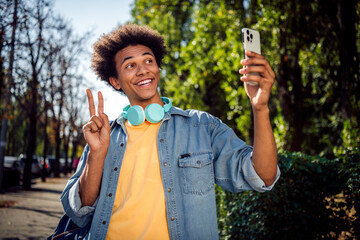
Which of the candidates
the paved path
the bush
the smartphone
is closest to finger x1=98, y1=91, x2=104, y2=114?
the smartphone

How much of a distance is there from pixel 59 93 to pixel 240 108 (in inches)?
513

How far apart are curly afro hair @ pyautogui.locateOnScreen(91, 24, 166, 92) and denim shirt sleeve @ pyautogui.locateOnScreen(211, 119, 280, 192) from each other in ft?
3.92

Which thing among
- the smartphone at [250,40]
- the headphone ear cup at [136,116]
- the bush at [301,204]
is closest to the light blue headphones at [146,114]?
the headphone ear cup at [136,116]

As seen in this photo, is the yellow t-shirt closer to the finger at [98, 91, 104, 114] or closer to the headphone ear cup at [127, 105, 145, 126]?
the headphone ear cup at [127, 105, 145, 126]

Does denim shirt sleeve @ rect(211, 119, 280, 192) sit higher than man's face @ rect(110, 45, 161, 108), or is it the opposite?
man's face @ rect(110, 45, 161, 108)

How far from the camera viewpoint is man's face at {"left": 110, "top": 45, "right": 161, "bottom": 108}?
2.48 m

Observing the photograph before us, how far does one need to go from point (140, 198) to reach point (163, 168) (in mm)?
243

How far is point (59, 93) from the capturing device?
19953mm

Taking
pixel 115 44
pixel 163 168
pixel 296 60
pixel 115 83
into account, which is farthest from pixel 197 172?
pixel 296 60

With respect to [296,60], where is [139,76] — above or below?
below

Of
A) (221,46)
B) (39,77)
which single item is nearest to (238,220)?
(221,46)

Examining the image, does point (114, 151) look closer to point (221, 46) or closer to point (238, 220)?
point (238, 220)

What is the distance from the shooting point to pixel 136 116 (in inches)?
89.1

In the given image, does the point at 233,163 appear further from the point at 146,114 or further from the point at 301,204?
the point at 301,204
